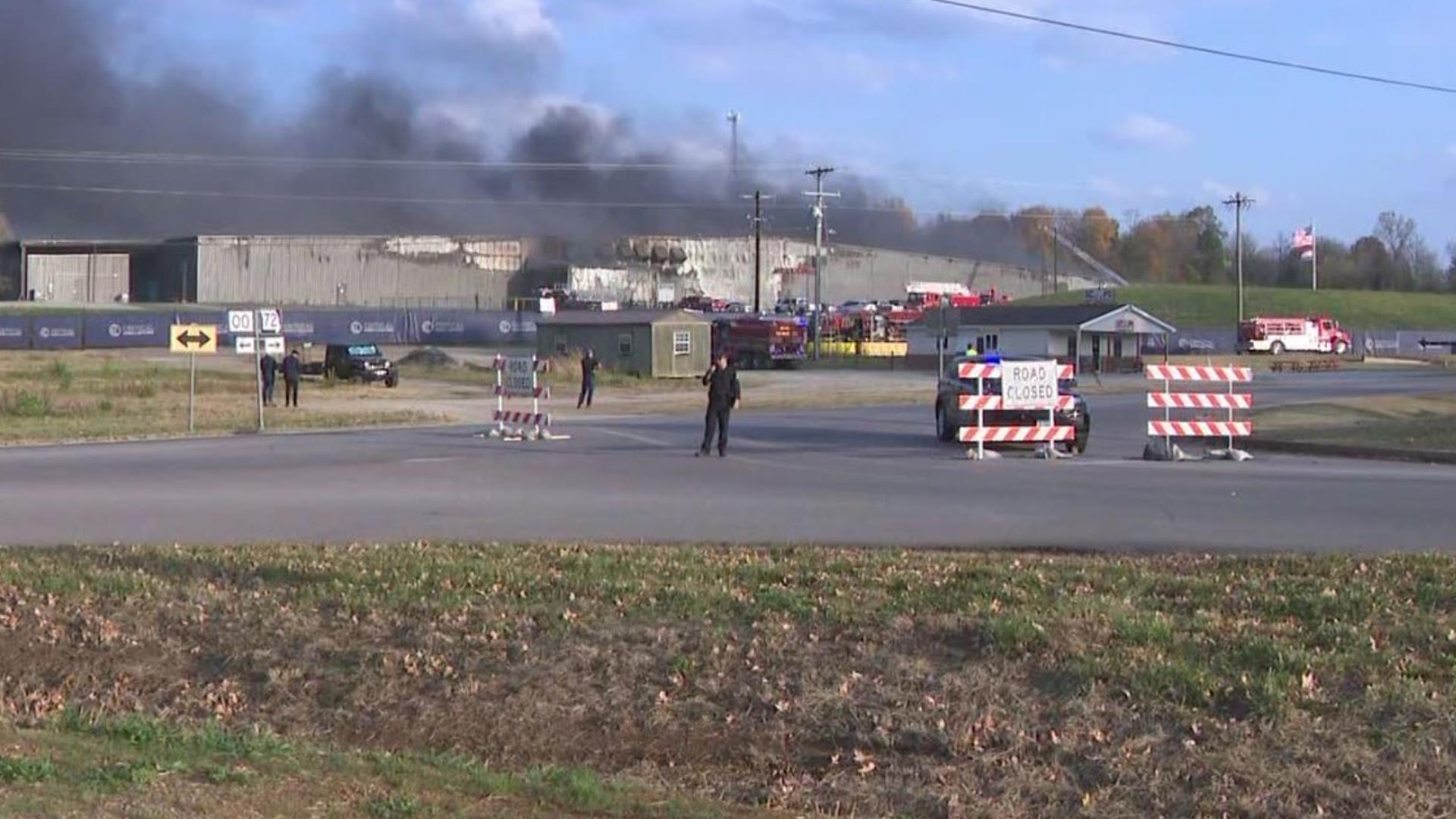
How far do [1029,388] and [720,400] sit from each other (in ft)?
15.3

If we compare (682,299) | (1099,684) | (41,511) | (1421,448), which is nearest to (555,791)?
(1099,684)

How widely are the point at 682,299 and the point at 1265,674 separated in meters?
110

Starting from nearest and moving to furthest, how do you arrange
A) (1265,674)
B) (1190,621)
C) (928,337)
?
(1265,674) < (1190,621) < (928,337)

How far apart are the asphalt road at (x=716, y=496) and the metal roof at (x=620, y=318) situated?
129 feet

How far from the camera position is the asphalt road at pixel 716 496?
48.1 feet

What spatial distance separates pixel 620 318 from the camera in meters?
70.8

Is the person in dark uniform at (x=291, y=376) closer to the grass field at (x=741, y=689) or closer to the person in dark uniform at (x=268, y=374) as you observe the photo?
the person in dark uniform at (x=268, y=374)

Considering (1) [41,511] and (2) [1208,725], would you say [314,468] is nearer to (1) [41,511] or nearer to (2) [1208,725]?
(1) [41,511]

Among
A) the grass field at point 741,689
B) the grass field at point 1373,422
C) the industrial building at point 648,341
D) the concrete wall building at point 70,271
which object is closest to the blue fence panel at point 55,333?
the industrial building at point 648,341

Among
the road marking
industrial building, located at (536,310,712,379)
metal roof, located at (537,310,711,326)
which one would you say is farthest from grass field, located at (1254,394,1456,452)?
metal roof, located at (537,310,711,326)

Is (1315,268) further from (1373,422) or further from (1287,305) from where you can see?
(1373,422)

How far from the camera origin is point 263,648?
30.5ft

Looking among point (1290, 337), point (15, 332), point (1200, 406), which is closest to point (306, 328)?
point (15, 332)

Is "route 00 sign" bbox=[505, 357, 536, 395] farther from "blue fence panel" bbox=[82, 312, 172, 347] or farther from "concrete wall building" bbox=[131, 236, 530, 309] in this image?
"concrete wall building" bbox=[131, 236, 530, 309]
